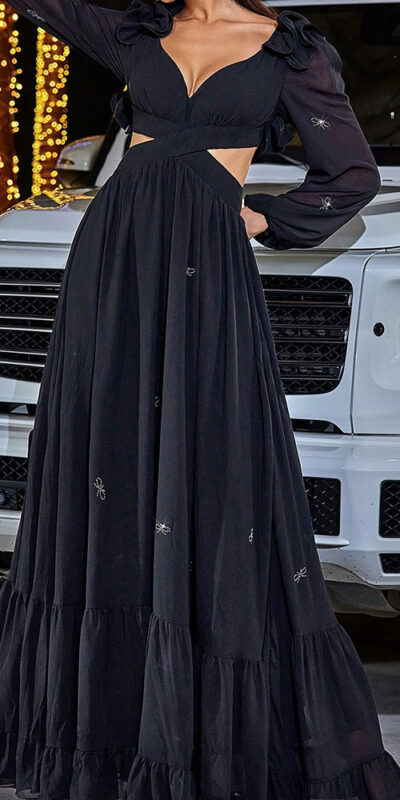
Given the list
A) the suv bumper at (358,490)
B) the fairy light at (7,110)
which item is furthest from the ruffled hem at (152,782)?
the fairy light at (7,110)

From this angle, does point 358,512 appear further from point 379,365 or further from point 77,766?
point 77,766

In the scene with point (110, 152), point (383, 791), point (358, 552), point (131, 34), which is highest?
point (131, 34)

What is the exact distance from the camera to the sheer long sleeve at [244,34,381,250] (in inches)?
82.2

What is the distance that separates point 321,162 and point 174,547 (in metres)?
0.80

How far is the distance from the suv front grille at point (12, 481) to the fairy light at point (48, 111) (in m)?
3.07

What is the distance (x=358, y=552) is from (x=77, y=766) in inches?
36.2

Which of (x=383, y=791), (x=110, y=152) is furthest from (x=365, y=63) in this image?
(x=383, y=791)

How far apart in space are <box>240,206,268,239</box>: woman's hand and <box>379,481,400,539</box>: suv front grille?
28.7 inches

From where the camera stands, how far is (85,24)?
2.15 meters

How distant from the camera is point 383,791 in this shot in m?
2.07

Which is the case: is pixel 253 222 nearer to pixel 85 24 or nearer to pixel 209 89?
pixel 209 89

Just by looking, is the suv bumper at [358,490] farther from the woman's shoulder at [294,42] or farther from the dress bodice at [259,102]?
the woman's shoulder at [294,42]

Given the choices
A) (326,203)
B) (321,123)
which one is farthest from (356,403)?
(321,123)

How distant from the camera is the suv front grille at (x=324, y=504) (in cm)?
266
